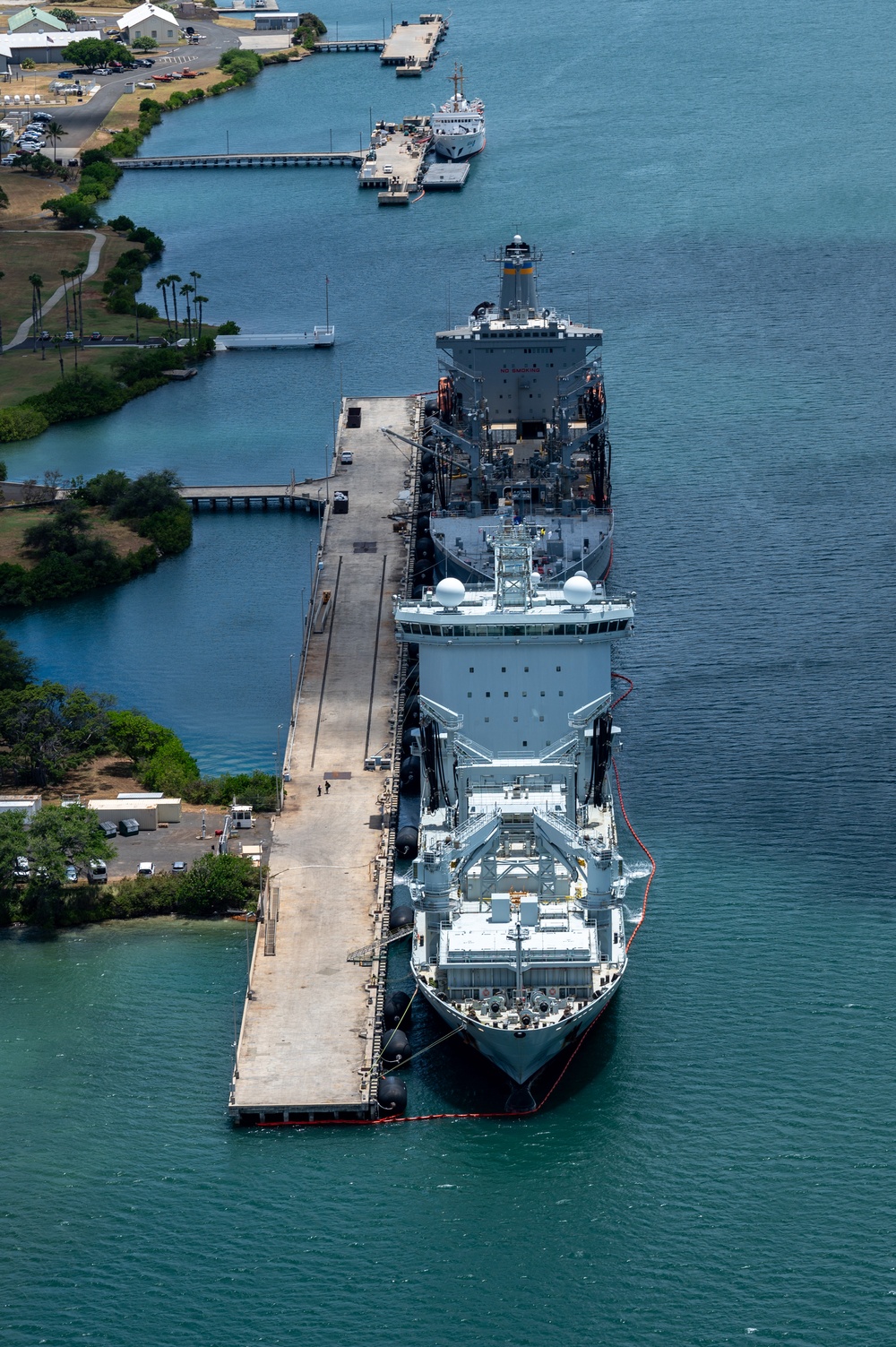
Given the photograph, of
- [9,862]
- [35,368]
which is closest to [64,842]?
[9,862]

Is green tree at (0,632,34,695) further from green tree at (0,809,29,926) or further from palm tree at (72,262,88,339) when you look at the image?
palm tree at (72,262,88,339)

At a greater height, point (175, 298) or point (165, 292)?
point (165, 292)

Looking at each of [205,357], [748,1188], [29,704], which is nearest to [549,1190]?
[748,1188]

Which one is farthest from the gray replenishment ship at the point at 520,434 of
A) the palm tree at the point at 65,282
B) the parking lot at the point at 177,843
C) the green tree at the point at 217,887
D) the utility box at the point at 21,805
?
the palm tree at the point at 65,282

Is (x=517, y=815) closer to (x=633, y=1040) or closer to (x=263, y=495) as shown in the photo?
(x=633, y=1040)

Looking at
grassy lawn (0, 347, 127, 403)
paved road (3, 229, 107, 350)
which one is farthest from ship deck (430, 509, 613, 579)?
paved road (3, 229, 107, 350)
